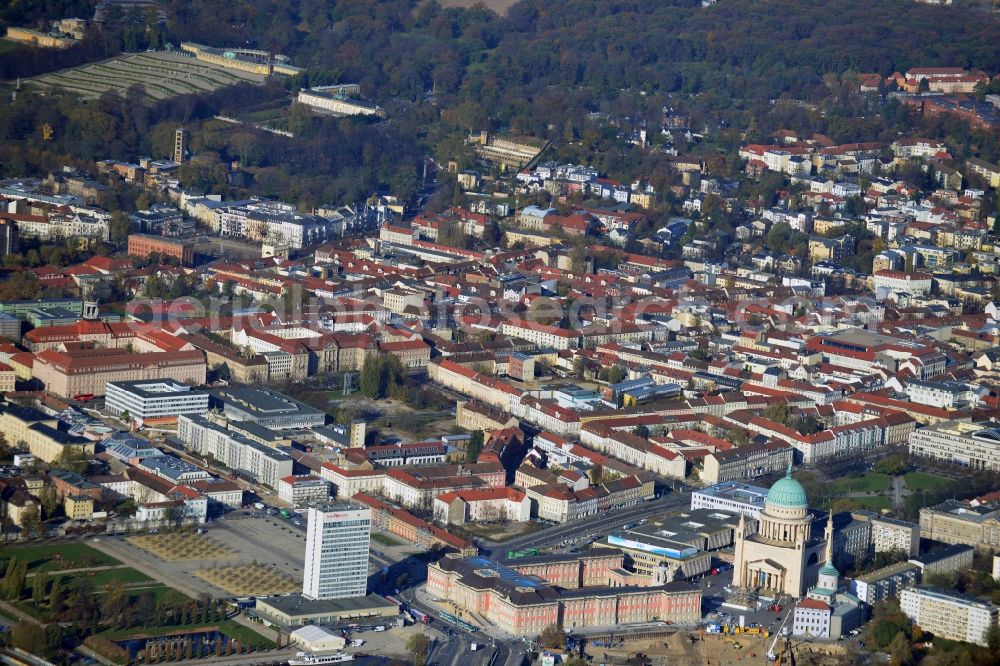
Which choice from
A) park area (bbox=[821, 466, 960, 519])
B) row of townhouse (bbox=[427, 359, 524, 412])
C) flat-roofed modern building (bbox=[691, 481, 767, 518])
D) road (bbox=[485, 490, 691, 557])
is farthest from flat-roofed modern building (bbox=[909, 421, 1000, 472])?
row of townhouse (bbox=[427, 359, 524, 412])

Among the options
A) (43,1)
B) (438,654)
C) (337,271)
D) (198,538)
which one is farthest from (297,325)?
(43,1)

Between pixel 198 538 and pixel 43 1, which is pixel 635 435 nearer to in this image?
pixel 198 538

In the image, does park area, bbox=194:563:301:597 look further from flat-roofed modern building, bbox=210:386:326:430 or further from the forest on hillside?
the forest on hillside

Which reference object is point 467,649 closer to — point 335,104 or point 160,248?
point 160,248

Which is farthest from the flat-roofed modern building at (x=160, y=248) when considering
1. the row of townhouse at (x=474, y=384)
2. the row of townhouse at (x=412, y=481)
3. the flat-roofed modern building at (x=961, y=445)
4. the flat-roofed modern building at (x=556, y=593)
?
the flat-roofed modern building at (x=556, y=593)

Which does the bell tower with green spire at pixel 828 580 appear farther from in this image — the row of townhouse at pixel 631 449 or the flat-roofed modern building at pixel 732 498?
the row of townhouse at pixel 631 449
